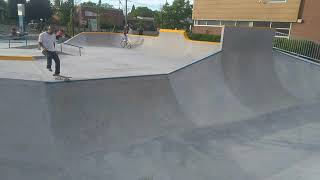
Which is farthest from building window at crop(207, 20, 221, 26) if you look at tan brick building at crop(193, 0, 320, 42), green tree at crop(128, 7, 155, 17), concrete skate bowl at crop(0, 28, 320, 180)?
green tree at crop(128, 7, 155, 17)

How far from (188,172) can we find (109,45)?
1915 centimetres

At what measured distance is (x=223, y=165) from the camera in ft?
22.5

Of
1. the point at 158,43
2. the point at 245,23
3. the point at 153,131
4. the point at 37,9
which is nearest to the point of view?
the point at 153,131

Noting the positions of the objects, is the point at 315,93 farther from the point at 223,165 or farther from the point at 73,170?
the point at 73,170

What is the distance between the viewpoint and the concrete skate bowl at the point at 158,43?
1688cm

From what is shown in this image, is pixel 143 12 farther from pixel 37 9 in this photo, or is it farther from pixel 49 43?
pixel 49 43

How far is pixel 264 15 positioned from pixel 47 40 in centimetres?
2128

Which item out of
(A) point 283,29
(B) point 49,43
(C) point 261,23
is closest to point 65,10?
(C) point 261,23

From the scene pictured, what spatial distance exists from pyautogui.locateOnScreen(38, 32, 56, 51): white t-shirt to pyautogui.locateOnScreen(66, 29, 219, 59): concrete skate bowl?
Answer: 25.7ft

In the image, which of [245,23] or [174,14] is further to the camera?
[174,14]

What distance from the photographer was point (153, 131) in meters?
7.88

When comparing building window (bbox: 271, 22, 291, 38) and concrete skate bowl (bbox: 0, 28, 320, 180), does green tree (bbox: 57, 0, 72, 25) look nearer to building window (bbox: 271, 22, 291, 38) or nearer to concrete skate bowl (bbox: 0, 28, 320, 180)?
building window (bbox: 271, 22, 291, 38)

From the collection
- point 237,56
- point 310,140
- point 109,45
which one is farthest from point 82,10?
point 310,140

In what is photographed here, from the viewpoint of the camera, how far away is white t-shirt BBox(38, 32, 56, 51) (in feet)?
27.6
